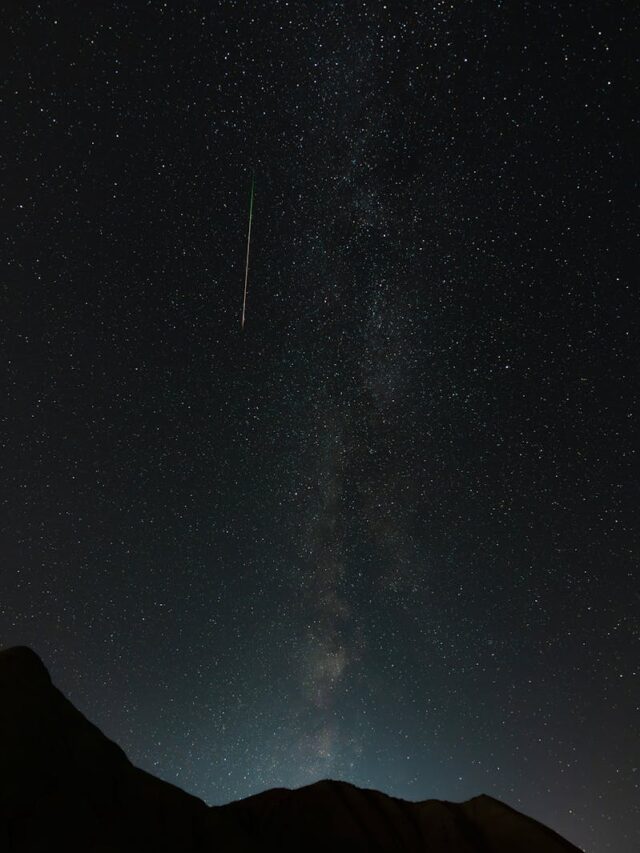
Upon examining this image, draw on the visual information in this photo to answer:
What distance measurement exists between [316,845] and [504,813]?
2.91 metres

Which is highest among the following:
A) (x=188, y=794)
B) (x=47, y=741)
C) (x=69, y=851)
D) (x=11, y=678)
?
(x=11, y=678)

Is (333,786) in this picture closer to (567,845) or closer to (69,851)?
(567,845)

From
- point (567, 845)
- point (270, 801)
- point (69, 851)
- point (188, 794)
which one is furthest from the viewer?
point (270, 801)

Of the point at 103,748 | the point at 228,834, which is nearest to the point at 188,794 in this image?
the point at 228,834

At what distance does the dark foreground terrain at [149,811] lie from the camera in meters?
6.84

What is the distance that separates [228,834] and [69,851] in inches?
94.1

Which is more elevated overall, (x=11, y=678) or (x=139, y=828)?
(x=11, y=678)

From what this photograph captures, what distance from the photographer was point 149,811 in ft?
25.7

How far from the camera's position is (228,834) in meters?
8.06

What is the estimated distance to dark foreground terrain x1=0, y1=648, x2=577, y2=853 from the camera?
6844 millimetres

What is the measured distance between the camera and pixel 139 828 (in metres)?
7.47

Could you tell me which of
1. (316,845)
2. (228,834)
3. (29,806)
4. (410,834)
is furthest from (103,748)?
(410,834)

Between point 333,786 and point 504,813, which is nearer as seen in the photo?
point 504,813

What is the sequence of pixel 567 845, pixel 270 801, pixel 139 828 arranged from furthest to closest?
pixel 270 801 → pixel 567 845 → pixel 139 828
